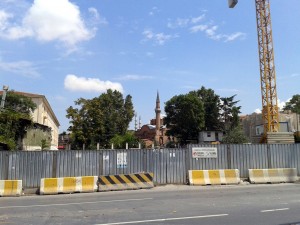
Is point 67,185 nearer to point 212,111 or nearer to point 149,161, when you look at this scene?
point 149,161

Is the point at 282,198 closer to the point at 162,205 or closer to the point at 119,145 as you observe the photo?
the point at 162,205

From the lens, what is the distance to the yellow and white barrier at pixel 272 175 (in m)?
19.6

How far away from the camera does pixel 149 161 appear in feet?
64.4

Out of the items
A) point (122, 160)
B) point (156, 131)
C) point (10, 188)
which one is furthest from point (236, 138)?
point (156, 131)

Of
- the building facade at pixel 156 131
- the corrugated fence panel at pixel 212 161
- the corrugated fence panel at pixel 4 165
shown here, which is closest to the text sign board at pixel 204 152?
the corrugated fence panel at pixel 212 161

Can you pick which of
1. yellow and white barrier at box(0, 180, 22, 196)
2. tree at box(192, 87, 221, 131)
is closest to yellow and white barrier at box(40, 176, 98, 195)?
yellow and white barrier at box(0, 180, 22, 196)

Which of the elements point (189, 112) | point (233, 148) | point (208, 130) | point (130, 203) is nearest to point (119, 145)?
point (189, 112)

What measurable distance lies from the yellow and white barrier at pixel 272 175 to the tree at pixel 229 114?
5895 cm

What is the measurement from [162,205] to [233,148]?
10639 millimetres

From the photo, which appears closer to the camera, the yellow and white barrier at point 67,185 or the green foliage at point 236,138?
the yellow and white barrier at point 67,185

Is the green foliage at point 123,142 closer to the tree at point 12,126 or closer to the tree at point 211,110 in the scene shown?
the tree at point 211,110

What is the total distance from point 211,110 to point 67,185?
67.8 m

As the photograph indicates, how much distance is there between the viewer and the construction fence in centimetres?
1823

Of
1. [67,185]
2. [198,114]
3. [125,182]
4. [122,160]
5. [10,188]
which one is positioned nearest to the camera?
[10,188]
